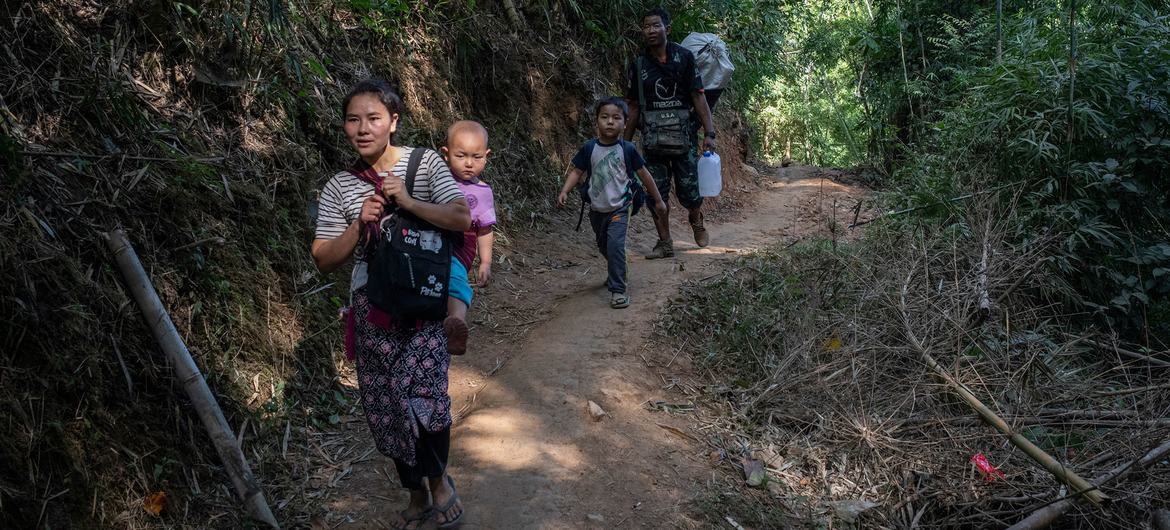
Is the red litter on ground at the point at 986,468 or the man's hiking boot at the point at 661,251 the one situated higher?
the man's hiking boot at the point at 661,251

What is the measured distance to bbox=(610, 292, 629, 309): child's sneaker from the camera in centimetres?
523

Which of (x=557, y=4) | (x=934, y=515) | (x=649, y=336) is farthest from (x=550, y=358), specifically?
(x=557, y=4)

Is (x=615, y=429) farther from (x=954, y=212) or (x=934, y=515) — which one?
(x=954, y=212)

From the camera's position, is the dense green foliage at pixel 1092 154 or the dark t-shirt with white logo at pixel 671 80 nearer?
the dense green foliage at pixel 1092 154

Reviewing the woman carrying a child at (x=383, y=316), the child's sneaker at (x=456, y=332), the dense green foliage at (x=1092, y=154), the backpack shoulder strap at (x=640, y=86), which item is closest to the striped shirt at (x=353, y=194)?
the woman carrying a child at (x=383, y=316)

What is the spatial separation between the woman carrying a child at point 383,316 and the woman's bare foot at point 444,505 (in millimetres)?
110

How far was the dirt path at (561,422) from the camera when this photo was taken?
3.38m

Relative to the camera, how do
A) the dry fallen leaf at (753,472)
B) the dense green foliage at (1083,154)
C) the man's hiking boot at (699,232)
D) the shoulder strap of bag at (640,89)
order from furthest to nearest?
the man's hiking boot at (699,232)
the shoulder strap of bag at (640,89)
the dense green foliage at (1083,154)
the dry fallen leaf at (753,472)

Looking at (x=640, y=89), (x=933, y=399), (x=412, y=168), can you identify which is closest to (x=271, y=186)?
(x=412, y=168)

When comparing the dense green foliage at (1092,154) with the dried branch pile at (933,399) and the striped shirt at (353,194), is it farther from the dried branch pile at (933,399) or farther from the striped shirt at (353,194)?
the striped shirt at (353,194)

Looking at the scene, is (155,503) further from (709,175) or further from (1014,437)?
(709,175)

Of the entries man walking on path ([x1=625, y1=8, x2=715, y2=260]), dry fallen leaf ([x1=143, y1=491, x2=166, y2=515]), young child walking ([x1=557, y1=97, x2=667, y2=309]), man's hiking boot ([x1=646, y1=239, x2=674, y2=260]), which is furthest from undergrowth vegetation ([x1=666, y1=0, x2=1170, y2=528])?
dry fallen leaf ([x1=143, y1=491, x2=166, y2=515])

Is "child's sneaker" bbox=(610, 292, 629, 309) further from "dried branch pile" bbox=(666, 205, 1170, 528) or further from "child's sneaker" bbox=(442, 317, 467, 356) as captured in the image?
"child's sneaker" bbox=(442, 317, 467, 356)

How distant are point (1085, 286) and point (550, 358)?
393 cm
